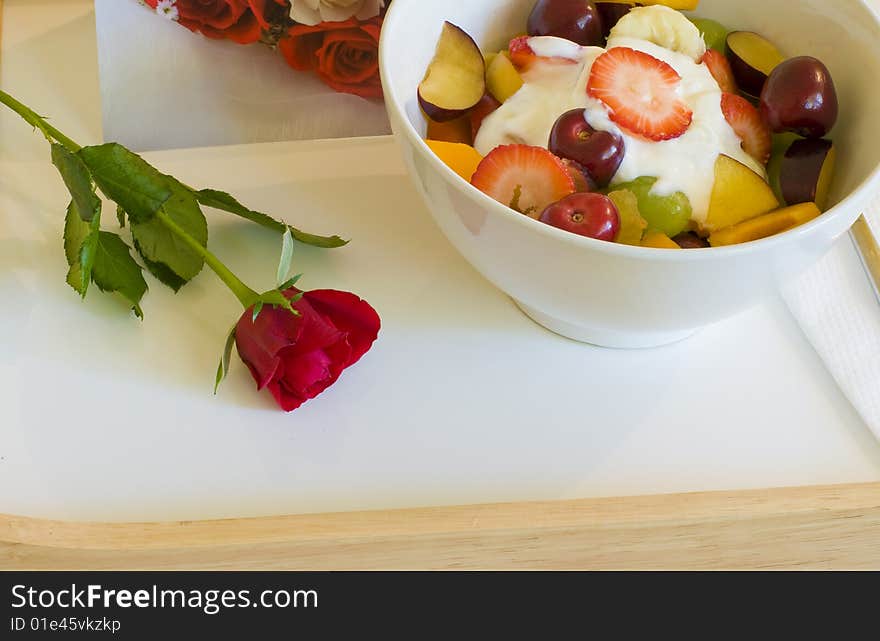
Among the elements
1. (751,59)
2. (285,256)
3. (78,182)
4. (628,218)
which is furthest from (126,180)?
(751,59)

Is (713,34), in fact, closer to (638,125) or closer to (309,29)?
(638,125)

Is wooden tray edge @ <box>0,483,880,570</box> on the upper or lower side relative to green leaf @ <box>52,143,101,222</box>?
lower

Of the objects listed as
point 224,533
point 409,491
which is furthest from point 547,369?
point 224,533

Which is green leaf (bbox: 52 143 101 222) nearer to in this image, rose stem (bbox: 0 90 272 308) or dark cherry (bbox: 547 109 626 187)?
rose stem (bbox: 0 90 272 308)

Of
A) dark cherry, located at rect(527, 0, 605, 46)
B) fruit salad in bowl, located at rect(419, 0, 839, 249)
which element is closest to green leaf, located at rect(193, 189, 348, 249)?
fruit salad in bowl, located at rect(419, 0, 839, 249)

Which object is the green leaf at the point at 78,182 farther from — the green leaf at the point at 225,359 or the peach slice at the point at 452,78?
the peach slice at the point at 452,78

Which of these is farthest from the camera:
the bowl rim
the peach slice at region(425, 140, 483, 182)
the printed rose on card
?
the printed rose on card

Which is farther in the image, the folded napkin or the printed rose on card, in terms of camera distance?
the printed rose on card

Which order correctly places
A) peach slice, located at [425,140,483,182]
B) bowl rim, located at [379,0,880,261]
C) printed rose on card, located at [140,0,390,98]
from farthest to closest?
printed rose on card, located at [140,0,390,98], peach slice, located at [425,140,483,182], bowl rim, located at [379,0,880,261]
